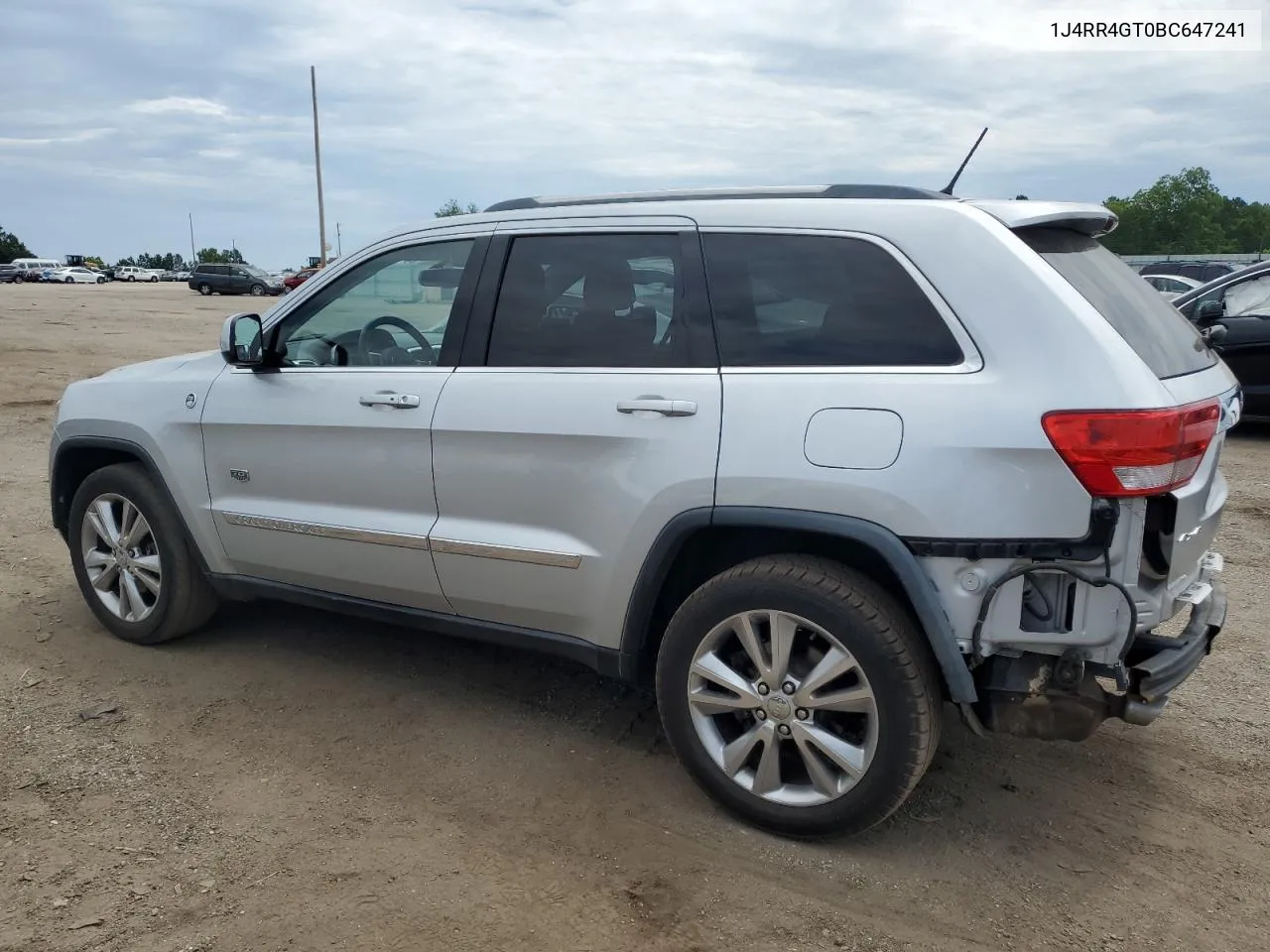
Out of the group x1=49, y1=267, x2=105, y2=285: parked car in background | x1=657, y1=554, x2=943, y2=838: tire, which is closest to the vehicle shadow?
x1=657, y1=554, x2=943, y2=838: tire

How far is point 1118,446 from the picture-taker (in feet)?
8.61

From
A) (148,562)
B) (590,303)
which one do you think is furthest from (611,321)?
(148,562)

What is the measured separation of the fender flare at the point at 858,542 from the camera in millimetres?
2797

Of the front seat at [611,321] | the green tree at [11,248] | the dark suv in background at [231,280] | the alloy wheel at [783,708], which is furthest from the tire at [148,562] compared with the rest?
the green tree at [11,248]

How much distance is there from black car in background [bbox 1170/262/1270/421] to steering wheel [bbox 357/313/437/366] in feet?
26.2

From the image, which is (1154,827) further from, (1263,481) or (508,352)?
(1263,481)

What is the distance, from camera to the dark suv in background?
159 ft

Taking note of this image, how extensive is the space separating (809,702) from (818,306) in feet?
3.76

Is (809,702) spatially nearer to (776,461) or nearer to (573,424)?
(776,461)

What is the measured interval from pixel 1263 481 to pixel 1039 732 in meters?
6.31

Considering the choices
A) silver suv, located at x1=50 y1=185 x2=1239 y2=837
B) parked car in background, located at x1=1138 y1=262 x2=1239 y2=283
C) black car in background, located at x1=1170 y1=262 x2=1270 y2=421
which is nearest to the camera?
silver suv, located at x1=50 y1=185 x2=1239 y2=837

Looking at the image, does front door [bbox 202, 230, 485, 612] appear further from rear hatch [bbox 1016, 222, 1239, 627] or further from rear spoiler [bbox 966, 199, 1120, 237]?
rear hatch [bbox 1016, 222, 1239, 627]

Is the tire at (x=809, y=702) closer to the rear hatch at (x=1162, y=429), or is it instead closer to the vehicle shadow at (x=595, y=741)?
the vehicle shadow at (x=595, y=741)

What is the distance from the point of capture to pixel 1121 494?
8.66 ft
